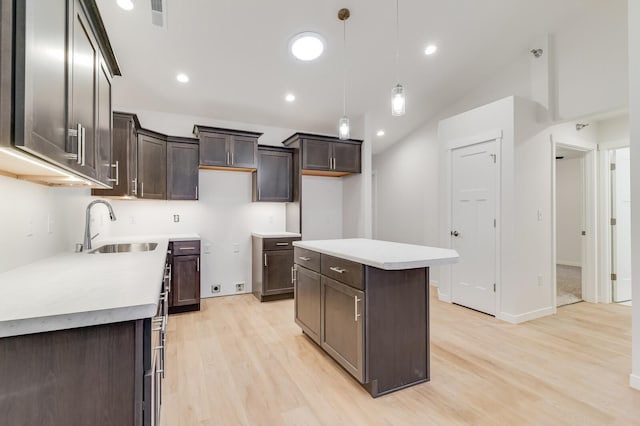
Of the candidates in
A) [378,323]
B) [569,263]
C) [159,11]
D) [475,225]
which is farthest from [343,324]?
[569,263]

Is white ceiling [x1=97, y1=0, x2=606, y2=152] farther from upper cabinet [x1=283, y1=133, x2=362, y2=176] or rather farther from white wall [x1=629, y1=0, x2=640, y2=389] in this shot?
white wall [x1=629, y1=0, x2=640, y2=389]

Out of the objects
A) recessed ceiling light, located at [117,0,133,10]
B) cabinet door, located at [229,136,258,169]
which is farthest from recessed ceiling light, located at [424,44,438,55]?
recessed ceiling light, located at [117,0,133,10]

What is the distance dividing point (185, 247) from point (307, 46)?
2.72 m

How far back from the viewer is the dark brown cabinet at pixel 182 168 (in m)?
3.95

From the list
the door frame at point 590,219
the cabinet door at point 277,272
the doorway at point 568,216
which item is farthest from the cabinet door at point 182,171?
the doorway at point 568,216

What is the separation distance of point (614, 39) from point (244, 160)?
4281 millimetres

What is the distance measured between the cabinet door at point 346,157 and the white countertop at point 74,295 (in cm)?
335

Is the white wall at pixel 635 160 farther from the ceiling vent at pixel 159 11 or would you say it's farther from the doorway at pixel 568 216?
the doorway at pixel 568 216

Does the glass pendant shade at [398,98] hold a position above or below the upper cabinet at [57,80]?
above

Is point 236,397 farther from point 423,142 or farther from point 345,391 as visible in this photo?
point 423,142

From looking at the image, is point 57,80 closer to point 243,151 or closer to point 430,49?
point 243,151

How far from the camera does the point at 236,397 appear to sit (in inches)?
81.3

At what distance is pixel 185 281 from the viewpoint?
372 centimetres

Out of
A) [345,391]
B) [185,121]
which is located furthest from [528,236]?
[185,121]
